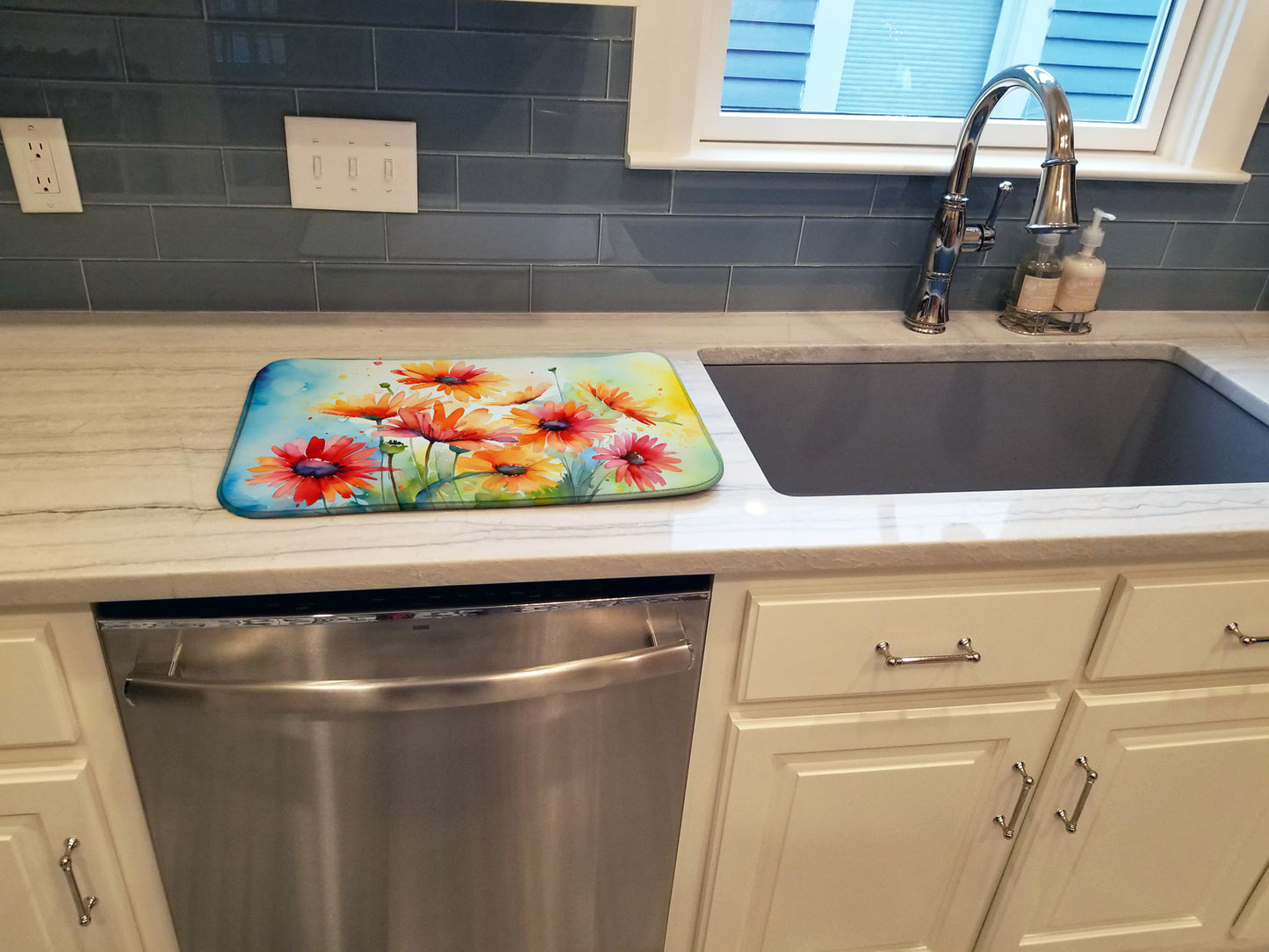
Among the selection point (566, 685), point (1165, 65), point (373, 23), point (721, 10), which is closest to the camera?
point (566, 685)

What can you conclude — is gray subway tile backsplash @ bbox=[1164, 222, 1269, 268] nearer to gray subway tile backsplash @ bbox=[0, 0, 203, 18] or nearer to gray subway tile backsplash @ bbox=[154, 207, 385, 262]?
gray subway tile backsplash @ bbox=[154, 207, 385, 262]

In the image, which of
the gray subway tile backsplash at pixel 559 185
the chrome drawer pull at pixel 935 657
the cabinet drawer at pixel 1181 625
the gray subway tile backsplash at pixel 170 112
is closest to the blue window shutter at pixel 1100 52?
the gray subway tile backsplash at pixel 559 185

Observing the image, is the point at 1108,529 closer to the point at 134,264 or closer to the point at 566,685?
the point at 566,685

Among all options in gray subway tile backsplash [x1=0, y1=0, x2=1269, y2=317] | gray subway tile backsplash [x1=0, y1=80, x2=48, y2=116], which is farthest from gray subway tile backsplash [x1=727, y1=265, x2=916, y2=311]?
gray subway tile backsplash [x1=0, y1=80, x2=48, y2=116]

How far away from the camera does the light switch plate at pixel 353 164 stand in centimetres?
126

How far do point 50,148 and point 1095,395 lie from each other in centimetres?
145

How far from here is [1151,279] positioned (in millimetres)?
1580

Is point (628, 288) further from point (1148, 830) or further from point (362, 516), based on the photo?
point (1148, 830)

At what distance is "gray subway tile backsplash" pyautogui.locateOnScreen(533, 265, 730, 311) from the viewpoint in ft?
4.66

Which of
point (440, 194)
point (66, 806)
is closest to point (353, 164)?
point (440, 194)

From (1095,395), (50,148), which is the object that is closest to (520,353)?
(50,148)

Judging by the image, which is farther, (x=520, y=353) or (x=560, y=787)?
(x=520, y=353)

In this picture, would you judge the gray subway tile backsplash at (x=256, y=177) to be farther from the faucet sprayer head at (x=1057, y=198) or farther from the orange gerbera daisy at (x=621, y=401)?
the faucet sprayer head at (x=1057, y=198)

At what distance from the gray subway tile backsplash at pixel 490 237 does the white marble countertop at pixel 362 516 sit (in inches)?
3.7
